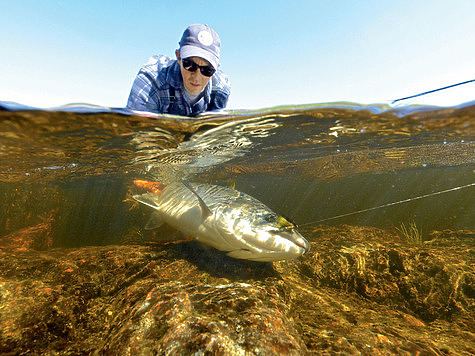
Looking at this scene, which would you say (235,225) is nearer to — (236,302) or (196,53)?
(236,302)

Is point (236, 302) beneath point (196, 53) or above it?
beneath

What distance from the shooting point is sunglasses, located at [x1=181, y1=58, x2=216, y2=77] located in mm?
4327

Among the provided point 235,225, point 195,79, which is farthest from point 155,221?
point 195,79

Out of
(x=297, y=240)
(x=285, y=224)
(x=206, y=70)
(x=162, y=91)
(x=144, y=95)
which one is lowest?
(x=297, y=240)

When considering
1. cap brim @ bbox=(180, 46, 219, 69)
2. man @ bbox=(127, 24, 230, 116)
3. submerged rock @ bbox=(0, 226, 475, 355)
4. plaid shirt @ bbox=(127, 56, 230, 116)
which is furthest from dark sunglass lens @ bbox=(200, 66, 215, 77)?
submerged rock @ bbox=(0, 226, 475, 355)

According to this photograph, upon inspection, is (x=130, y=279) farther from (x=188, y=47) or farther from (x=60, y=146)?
(x=60, y=146)

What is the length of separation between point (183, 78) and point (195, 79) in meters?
0.29

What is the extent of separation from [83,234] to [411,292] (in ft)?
46.7

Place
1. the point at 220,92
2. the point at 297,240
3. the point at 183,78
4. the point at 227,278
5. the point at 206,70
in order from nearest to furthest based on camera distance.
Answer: the point at 297,240
the point at 227,278
the point at 206,70
the point at 183,78
the point at 220,92

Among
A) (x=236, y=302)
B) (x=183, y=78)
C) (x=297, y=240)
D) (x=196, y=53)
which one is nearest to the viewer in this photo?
(x=236, y=302)

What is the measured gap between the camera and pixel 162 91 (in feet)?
16.0

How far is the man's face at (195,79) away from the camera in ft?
14.4

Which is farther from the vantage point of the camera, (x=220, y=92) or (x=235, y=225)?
(x=220, y=92)

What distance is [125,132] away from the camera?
629cm
